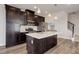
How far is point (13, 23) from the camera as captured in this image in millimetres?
3451

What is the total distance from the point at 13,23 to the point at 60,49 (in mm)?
1737

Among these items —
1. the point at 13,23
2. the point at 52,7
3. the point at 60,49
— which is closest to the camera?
the point at 52,7

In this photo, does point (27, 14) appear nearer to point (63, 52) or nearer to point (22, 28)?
point (22, 28)

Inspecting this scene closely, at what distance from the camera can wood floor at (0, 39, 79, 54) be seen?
3.03m

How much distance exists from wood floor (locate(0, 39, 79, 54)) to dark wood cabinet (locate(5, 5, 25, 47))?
18 cm

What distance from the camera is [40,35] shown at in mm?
3268

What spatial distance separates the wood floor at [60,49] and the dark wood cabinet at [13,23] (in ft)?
0.60

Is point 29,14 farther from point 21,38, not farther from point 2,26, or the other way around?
point 2,26

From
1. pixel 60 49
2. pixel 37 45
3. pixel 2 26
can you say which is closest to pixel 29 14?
pixel 2 26

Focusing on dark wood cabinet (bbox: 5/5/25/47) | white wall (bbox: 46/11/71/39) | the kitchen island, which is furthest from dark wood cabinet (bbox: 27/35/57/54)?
dark wood cabinet (bbox: 5/5/25/47)

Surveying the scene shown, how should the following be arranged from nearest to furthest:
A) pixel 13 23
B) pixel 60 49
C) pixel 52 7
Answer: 1. pixel 52 7
2. pixel 60 49
3. pixel 13 23

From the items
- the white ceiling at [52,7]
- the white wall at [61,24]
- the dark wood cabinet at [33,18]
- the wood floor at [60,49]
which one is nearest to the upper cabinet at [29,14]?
the dark wood cabinet at [33,18]

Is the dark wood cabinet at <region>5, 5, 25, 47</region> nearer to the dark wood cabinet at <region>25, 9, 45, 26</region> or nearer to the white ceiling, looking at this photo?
the dark wood cabinet at <region>25, 9, 45, 26</region>
